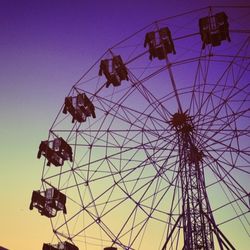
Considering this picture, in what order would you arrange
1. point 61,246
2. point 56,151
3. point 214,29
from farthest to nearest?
point 56,151, point 61,246, point 214,29

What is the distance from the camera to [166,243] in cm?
1688

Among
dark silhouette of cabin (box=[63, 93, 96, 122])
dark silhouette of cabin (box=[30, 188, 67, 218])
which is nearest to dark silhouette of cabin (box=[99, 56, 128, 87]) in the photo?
dark silhouette of cabin (box=[63, 93, 96, 122])

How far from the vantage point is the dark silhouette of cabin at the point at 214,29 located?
1868cm

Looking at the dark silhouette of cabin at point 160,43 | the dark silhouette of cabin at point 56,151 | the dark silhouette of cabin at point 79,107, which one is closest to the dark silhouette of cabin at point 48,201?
the dark silhouette of cabin at point 56,151

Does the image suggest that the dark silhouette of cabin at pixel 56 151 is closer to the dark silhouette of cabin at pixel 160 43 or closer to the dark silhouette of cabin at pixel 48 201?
the dark silhouette of cabin at pixel 48 201

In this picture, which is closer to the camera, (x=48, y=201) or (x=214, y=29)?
(x=214, y=29)

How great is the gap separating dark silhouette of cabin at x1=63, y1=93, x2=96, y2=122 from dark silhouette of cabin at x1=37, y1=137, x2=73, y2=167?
153 centimetres

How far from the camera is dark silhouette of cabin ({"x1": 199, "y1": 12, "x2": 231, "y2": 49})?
18684mm

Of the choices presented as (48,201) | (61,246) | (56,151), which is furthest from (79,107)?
(61,246)

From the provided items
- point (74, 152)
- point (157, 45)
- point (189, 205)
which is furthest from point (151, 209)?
point (157, 45)

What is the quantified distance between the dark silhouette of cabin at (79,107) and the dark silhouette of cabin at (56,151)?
1531 millimetres

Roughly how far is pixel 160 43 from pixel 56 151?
8.17m

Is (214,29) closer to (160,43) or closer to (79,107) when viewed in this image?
(160,43)

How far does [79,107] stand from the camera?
2234cm
